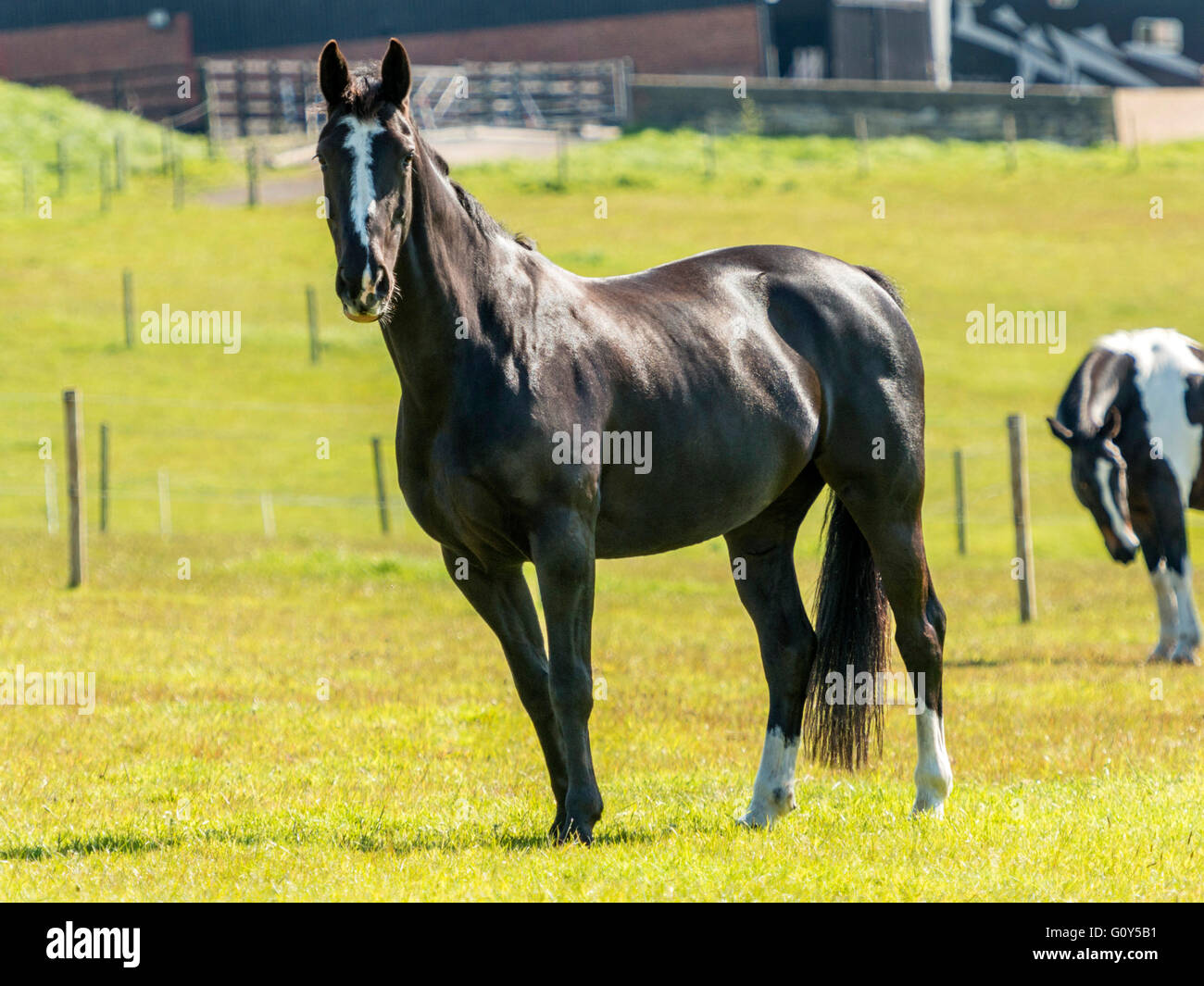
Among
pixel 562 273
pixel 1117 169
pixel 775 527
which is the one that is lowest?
pixel 775 527

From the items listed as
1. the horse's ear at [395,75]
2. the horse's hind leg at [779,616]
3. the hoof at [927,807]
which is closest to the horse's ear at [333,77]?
the horse's ear at [395,75]

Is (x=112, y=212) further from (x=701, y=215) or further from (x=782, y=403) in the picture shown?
(x=782, y=403)

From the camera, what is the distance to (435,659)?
1089 centimetres

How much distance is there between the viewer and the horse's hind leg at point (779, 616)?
6.09 meters

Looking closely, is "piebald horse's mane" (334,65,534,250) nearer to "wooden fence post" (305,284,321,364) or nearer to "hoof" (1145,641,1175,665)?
"hoof" (1145,641,1175,665)

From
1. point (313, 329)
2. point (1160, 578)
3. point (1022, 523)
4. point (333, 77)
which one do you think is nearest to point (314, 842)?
point (333, 77)

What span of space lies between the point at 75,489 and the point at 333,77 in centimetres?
1017

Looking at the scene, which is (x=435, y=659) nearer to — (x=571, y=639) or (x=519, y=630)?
(x=519, y=630)

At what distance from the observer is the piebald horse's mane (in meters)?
4.90

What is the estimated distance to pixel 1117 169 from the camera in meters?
42.5

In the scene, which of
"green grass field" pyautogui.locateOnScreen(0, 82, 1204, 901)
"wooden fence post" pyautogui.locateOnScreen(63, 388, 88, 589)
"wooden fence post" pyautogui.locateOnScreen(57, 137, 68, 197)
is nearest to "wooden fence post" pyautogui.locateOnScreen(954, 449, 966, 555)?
"green grass field" pyautogui.locateOnScreen(0, 82, 1204, 901)

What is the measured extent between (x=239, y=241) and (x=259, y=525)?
1498cm

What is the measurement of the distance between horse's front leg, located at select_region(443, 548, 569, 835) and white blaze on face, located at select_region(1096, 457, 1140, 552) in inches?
248

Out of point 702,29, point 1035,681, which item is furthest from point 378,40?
point 1035,681
